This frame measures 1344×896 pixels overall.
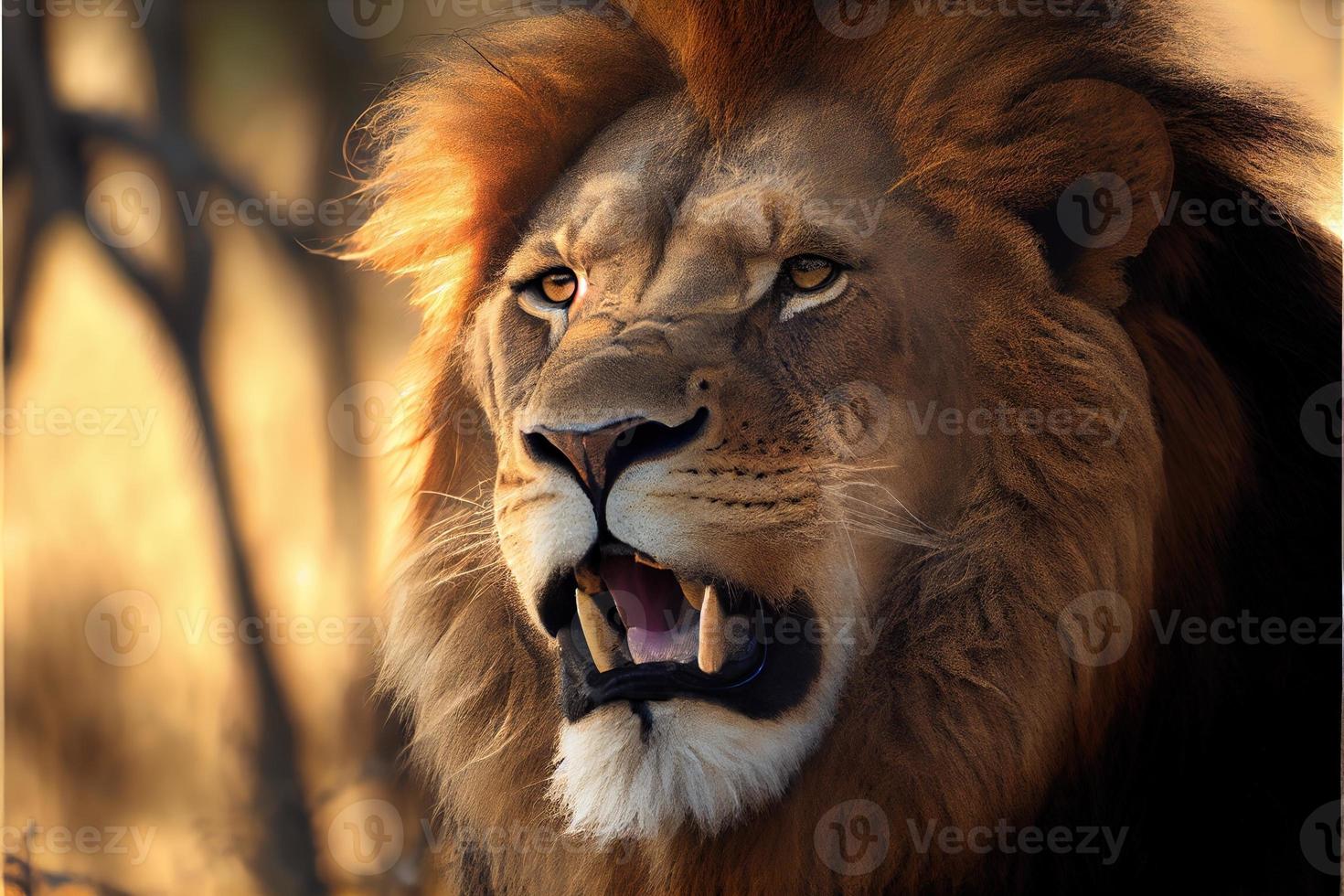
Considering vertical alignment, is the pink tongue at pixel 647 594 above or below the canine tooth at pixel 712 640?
above

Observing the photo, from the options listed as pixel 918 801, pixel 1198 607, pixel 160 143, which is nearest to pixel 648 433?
pixel 918 801

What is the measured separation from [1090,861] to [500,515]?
0.93m

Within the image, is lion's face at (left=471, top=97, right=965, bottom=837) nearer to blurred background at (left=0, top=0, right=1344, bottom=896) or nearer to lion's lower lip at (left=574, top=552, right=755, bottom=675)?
lion's lower lip at (left=574, top=552, right=755, bottom=675)

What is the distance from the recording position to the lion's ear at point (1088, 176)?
1721 millimetres

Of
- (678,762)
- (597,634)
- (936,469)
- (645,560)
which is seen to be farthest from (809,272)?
(678,762)

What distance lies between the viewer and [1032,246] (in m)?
1.72

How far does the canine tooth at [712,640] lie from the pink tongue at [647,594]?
0.17 ft

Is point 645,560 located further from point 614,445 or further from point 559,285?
point 559,285

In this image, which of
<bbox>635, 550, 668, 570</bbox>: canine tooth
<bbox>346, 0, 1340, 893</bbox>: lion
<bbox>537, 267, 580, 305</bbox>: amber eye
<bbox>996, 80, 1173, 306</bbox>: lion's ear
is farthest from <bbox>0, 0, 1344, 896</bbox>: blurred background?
<bbox>996, 80, 1173, 306</bbox>: lion's ear

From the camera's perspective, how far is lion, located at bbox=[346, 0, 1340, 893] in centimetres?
168

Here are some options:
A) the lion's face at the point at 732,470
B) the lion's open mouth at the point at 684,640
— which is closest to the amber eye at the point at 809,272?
the lion's face at the point at 732,470

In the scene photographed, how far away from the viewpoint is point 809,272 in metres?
1.76

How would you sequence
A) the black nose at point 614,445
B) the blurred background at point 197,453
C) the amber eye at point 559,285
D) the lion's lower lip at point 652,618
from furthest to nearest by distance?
the blurred background at point 197,453 < the amber eye at point 559,285 < the lion's lower lip at point 652,618 < the black nose at point 614,445

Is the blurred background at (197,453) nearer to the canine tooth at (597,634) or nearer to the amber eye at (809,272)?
the canine tooth at (597,634)
